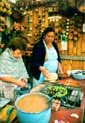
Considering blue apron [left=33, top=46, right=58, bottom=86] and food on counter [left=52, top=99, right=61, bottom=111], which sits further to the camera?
blue apron [left=33, top=46, right=58, bottom=86]

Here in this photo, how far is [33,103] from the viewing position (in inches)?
65.3

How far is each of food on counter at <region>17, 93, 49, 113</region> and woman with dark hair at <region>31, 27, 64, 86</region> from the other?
1.27m

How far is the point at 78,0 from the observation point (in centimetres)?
393

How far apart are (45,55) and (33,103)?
62.0 inches

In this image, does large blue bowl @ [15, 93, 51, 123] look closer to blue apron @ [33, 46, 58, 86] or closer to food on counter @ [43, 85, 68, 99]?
food on counter @ [43, 85, 68, 99]

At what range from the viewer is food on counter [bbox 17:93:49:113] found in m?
1.59

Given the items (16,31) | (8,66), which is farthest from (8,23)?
(8,66)

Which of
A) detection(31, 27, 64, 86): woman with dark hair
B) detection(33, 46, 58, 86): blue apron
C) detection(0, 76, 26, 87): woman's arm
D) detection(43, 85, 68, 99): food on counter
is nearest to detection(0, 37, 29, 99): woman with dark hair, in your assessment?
detection(0, 76, 26, 87): woman's arm

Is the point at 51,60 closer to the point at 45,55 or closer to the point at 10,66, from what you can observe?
the point at 45,55

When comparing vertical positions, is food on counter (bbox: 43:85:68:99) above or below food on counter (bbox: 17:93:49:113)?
below

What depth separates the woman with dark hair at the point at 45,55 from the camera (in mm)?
3109

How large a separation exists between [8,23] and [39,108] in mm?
2483

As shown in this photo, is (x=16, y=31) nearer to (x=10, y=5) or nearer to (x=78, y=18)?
(x=10, y=5)

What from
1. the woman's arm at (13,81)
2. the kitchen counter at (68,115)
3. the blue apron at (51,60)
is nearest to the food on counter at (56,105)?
the kitchen counter at (68,115)
